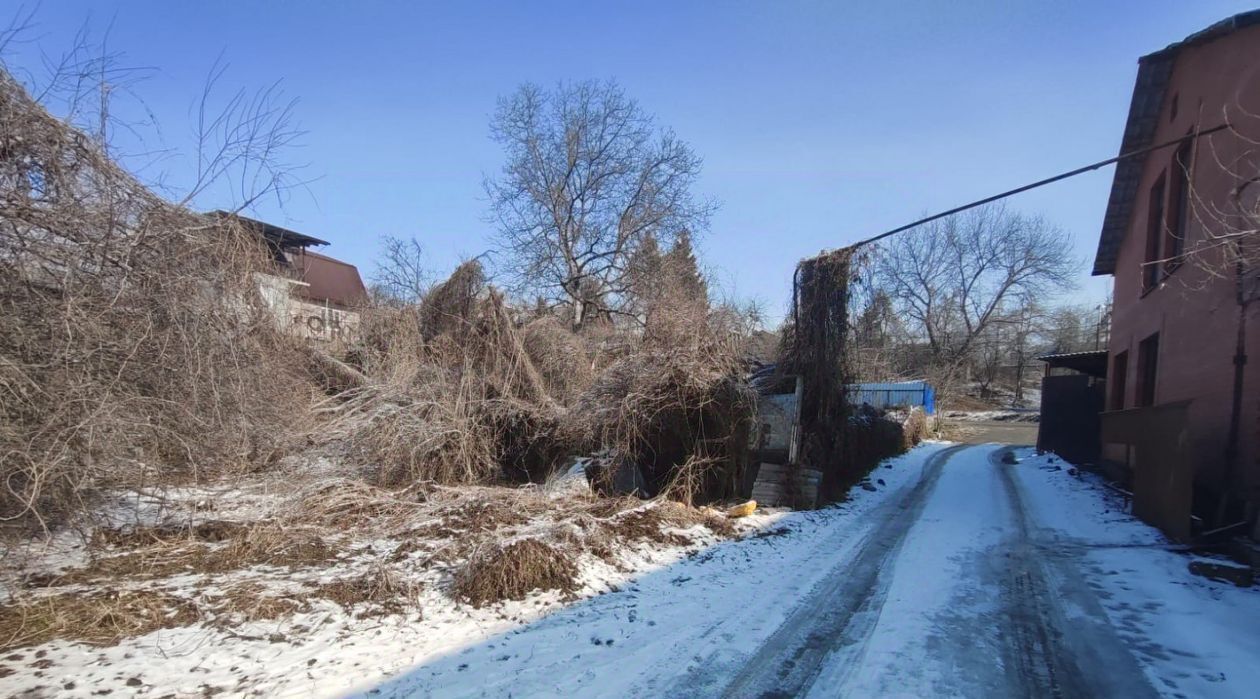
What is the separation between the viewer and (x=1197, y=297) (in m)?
9.56

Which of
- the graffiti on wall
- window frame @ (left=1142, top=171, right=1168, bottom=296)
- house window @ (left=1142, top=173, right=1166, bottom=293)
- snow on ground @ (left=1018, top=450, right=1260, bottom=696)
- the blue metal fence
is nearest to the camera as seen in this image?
snow on ground @ (left=1018, top=450, right=1260, bottom=696)

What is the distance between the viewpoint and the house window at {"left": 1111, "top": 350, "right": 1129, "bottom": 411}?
1493 cm

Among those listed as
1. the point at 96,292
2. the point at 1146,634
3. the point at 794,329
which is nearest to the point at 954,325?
the point at 794,329

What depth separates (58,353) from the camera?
4520mm

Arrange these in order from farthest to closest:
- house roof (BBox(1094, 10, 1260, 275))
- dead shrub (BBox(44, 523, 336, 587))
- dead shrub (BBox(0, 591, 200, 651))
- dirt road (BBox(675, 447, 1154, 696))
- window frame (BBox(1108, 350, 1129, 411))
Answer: window frame (BBox(1108, 350, 1129, 411))
house roof (BBox(1094, 10, 1260, 275))
dead shrub (BBox(44, 523, 336, 587))
dead shrub (BBox(0, 591, 200, 651))
dirt road (BBox(675, 447, 1154, 696))

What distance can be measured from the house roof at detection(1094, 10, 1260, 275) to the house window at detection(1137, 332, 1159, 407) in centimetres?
372

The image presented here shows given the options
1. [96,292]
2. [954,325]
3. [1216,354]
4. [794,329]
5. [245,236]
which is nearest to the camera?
[96,292]

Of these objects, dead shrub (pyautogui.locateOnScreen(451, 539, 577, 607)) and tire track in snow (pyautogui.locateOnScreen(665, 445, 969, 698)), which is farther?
dead shrub (pyautogui.locateOnScreen(451, 539, 577, 607))

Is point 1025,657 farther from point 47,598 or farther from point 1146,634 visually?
point 47,598

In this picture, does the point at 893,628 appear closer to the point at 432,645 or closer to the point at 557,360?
the point at 432,645

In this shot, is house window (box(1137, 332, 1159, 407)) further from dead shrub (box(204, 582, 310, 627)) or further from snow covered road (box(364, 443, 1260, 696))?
dead shrub (box(204, 582, 310, 627))

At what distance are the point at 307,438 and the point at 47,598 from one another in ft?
16.4

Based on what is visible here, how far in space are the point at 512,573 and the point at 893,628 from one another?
3.13 metres

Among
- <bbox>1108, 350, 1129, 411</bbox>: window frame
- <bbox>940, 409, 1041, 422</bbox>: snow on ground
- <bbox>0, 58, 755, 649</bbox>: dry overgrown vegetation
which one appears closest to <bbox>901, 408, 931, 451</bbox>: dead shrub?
<bbox>1108, 350, 1129, 411</bbox>: window frame
